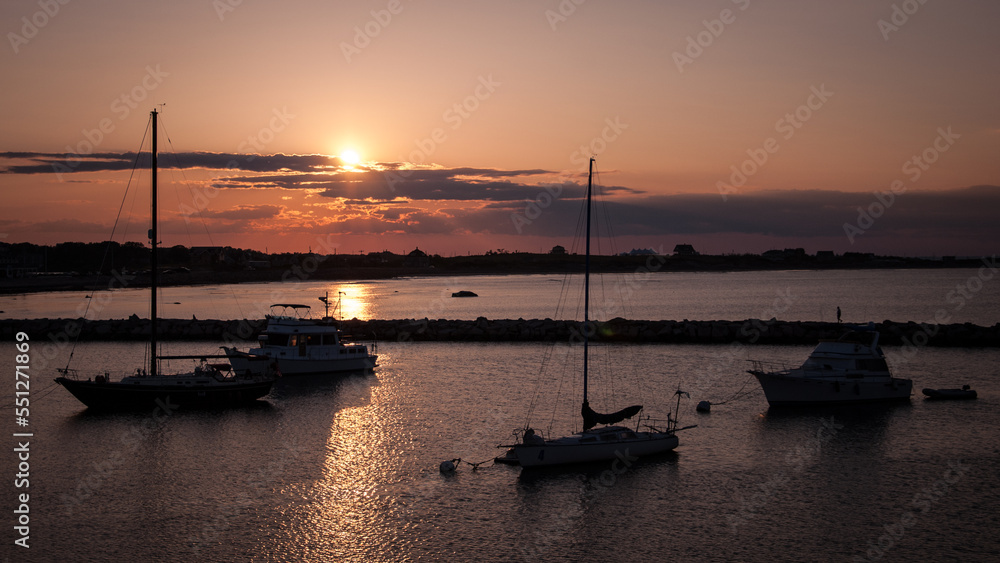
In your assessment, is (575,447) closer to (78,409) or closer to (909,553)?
(909,553)

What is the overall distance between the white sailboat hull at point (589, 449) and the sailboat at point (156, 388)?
46.0 feet

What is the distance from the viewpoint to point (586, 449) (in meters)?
21.5

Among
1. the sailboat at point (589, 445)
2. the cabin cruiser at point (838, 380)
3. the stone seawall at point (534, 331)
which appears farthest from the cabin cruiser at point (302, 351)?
the cabin cruiser at point (838, 380)

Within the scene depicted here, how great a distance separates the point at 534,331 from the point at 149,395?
100 ft

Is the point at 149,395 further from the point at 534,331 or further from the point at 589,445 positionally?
the point at 534,331

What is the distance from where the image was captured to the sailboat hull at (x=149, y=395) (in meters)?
28.7

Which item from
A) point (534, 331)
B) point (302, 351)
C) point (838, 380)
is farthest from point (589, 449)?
point (534, 331)

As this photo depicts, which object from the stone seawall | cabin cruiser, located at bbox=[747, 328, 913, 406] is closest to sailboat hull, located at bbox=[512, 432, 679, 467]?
cabin cruiser, located at bbox=[747, 328, 913, 406]

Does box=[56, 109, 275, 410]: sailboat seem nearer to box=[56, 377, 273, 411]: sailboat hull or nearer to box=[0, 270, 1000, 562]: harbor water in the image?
box=[56, 377, 273, 411]: sailboat hull

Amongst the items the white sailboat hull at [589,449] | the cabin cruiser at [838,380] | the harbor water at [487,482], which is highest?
the cabin cruiser at [838,380]

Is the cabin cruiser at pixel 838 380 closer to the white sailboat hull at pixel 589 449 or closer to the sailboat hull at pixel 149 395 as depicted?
the white sailboat hull at pixel 589 449

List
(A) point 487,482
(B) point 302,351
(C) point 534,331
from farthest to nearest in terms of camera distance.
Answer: (C) point 534,331 < (B) point 302,351 < (A) point 487,482

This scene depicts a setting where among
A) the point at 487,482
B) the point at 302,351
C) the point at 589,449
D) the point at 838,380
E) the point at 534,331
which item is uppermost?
the point at 534,331

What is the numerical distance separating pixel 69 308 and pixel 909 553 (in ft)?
296
